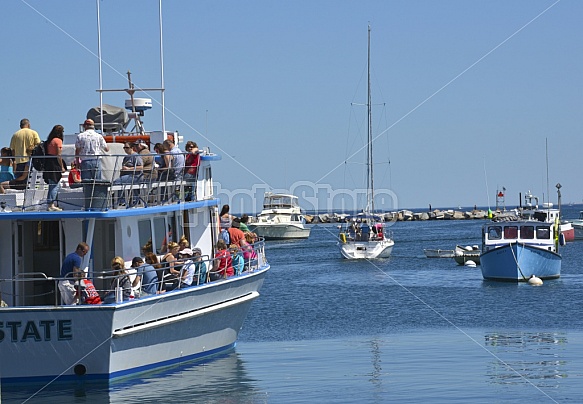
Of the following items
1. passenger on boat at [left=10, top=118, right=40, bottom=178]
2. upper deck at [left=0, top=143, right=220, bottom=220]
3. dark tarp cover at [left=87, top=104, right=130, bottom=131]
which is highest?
dark tarp cover at [left=87, top=104, right=130, bottom=131]

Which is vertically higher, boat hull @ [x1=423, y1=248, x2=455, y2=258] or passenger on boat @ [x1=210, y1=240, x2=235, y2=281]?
passenger on boat @ [x1=210, y1=240, x2=235, y2=281]

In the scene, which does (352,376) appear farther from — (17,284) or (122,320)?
(17,284)

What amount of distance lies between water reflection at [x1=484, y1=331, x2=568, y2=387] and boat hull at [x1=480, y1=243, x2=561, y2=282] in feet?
47.0

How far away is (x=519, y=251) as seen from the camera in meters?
42.0

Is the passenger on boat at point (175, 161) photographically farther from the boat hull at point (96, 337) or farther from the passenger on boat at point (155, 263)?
the boat hull at point (96, 337)

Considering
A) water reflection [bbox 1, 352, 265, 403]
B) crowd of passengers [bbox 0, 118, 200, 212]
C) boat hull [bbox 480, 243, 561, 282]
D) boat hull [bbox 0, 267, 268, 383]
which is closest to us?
boat hull [bbox 0, 267, 268, 383]

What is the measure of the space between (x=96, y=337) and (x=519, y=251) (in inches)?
1055

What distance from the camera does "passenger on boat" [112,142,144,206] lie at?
64.6 feet

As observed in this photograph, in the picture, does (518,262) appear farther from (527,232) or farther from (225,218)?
(225,218)

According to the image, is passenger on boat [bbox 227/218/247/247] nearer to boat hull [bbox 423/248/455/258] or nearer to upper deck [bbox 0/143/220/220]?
upper deck [bbox 0/143/220/220]

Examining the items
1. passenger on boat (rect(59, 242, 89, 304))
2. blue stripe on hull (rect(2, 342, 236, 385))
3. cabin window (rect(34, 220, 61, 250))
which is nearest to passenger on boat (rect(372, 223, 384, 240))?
blue stripe on hull (rect(2, 342, 236, 385))

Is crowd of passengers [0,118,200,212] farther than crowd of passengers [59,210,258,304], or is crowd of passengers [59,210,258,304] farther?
crowd of passengers [0,118,200,212]

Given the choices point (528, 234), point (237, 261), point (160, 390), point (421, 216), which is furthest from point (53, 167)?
point (421, 216)

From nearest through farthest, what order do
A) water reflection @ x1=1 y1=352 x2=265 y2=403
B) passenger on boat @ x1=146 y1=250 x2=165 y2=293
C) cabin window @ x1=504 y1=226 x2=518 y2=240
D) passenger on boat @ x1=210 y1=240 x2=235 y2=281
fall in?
1. water reflection @ x1=1 y1=352 x2=265 y2=403
2. passenger on boat @ x1=146 y1=250 x2=165 y2=293
3. passenger on boat @ x1=210 y1=240 x2=235 y2=281
4. cabin window @ x1=504 y1=226 x2=518 y2=240
